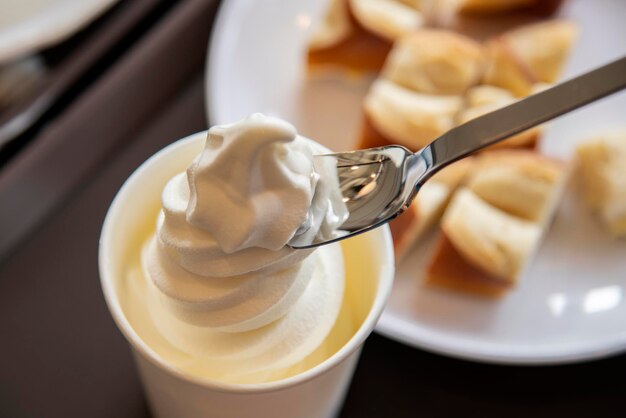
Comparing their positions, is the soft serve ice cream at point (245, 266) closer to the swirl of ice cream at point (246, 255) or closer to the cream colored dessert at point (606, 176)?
the swirl of ice cream at point (246, 255)

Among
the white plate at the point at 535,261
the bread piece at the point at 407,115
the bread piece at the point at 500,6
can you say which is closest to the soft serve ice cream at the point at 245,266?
the white plate at the point at 535,261

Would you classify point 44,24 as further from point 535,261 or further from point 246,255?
point 535,261

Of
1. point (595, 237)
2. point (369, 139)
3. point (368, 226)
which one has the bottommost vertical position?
point (595, 237)

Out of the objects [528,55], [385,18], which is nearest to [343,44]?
[385,18]

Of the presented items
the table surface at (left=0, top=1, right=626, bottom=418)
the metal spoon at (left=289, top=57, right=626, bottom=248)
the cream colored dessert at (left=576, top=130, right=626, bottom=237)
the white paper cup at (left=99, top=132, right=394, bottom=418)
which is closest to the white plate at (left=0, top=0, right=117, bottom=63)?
the table surface at (left=0, top=1, right=626, bottom=418)

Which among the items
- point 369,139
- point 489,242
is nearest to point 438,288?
point 489,242

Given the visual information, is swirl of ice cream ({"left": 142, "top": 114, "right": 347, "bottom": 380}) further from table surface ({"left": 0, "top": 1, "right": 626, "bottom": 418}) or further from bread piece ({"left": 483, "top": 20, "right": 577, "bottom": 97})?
bread piece ({"left": 483, "top": 20, "right": 577, "bottom": 97})

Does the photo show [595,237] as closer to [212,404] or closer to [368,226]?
[368,226]
